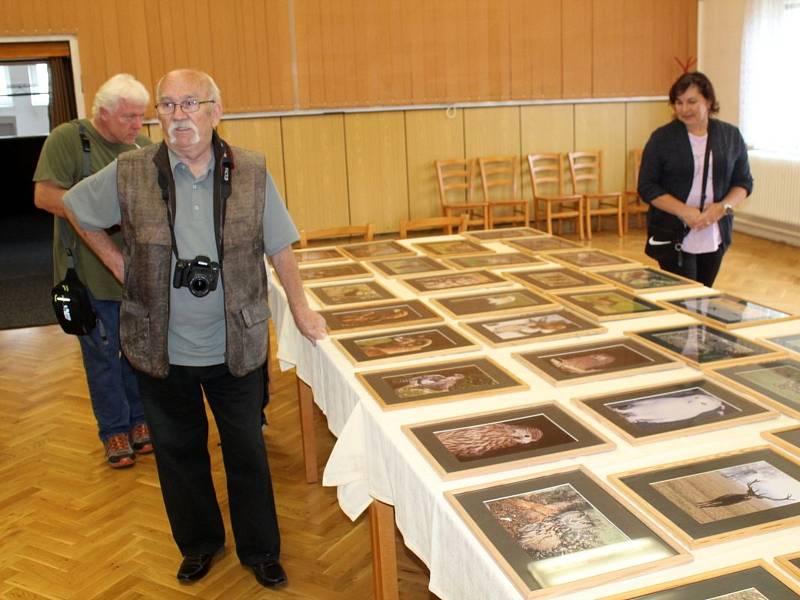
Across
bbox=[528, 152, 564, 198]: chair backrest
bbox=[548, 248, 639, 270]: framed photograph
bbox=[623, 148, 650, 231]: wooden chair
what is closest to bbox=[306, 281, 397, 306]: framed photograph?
bbox=[548, 248, 639, 270]: framed photograph

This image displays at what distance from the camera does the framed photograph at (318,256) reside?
4273 millimetres

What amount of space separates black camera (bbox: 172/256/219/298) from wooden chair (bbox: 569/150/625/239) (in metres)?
7.72

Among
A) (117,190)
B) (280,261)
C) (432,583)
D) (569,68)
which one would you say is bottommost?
(432,583)

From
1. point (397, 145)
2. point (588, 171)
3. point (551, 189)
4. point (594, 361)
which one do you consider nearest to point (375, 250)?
point (594, 361)

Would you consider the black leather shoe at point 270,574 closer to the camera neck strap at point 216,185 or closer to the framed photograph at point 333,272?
the camera neck strap at point 216,185

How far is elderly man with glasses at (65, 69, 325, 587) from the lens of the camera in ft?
8.07

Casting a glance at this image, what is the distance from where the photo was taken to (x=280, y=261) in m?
2.72

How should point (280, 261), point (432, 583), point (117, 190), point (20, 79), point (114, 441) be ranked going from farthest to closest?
point (20, 79), point (114, 441), point (280, 261), point (117, 190), point (432, 583)

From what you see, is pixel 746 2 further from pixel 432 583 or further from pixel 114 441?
pixel 432 583

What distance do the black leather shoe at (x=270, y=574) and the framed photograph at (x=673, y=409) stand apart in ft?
4.50

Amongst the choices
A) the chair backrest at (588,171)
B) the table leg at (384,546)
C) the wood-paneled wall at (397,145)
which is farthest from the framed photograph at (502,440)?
the chair backrest at (588,171)

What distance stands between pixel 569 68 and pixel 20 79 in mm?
6667

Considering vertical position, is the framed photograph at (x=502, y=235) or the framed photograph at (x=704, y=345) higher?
the framed photograph at (x=502, y=235)

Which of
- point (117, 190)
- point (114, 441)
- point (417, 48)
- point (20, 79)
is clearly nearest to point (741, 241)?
point (417, 48)
